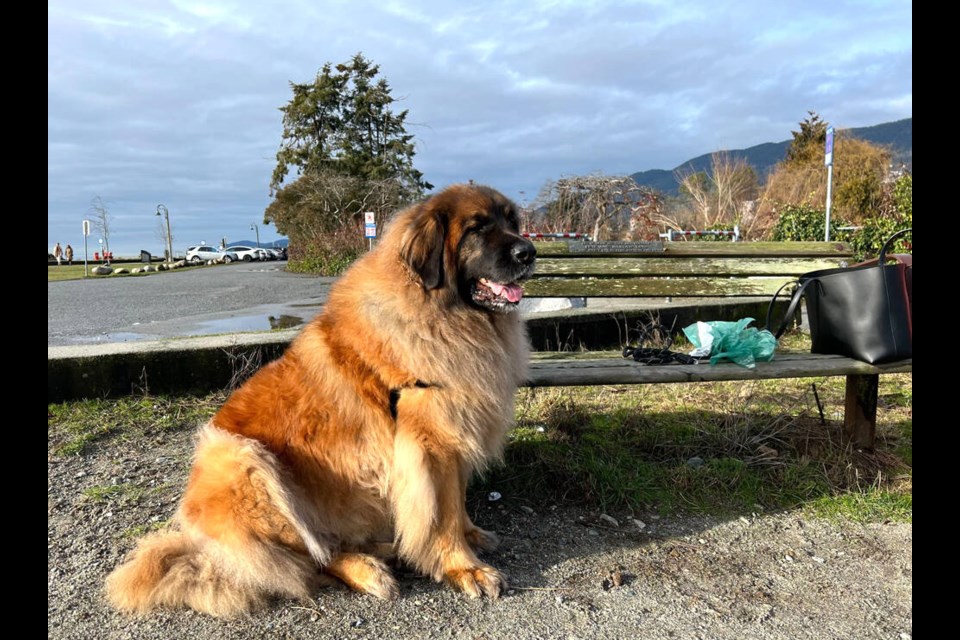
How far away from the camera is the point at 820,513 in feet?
10.1

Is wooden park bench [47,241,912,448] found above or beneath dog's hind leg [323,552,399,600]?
above

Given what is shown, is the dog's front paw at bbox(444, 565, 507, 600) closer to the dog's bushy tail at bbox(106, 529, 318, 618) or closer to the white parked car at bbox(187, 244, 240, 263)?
the dog's bushy tail at bbox(106, 529, 318, 618)

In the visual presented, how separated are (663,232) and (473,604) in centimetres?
1877

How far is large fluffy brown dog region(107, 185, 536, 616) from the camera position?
2.27m

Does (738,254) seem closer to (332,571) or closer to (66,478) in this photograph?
(332,571)

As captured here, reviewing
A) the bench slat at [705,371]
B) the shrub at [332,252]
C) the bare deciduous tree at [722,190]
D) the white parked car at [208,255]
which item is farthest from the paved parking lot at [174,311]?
the white parked car at [208,255]

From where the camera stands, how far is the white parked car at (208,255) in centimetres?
5212

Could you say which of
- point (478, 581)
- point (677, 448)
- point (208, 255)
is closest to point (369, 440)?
point (478, 581)

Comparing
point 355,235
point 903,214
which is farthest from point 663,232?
point 355,235

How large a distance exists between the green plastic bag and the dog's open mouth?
1344mm

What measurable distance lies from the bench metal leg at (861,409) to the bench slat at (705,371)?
1.12 feet

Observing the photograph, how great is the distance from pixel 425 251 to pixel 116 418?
287 cm

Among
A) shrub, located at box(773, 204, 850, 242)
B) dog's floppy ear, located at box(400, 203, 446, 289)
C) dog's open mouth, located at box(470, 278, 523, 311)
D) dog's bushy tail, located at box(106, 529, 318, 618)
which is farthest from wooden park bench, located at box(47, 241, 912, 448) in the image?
shrub, located at box(773, 204, 850, 242)

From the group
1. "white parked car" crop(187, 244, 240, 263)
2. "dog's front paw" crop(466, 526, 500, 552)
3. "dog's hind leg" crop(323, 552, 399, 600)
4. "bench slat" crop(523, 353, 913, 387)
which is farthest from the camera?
"white parked car" crop(187, 244, 240, 263)
